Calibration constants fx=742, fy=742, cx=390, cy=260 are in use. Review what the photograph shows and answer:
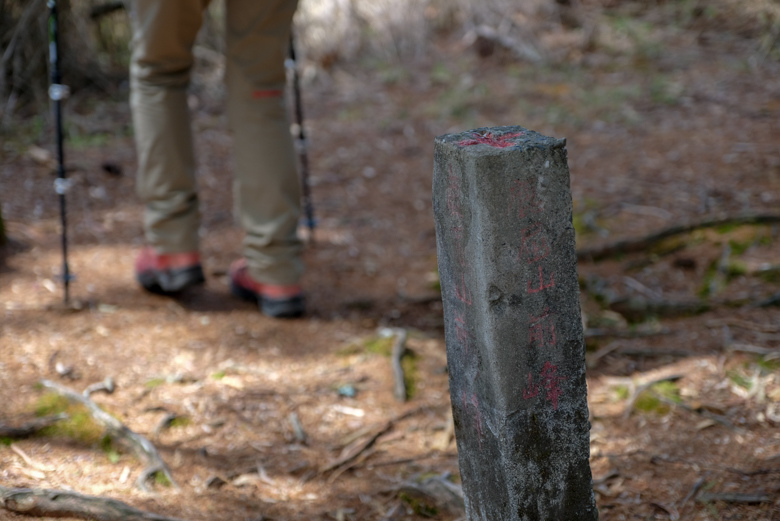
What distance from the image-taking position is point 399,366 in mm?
3203

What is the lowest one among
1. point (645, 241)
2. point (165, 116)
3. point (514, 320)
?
point (645, 241)

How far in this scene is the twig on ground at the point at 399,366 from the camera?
307 cm

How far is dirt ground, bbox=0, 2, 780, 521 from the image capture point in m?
2.42

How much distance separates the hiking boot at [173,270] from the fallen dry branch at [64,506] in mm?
1558

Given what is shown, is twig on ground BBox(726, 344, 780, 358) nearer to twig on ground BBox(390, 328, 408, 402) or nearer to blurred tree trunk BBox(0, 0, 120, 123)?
twig on ground BBox(390, 328, 408, 402)

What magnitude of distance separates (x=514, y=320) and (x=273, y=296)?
206cm

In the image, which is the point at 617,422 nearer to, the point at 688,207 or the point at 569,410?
the point at 569,410

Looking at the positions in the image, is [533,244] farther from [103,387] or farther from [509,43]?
[509,43]

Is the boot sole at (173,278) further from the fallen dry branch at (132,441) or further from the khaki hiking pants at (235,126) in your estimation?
the fallen dry branch at (132,441)

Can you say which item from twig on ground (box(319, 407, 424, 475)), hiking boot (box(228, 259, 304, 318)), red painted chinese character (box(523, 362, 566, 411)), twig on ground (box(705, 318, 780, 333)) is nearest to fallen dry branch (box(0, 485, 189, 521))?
twig on ground (box(319, 407, 424, 475))

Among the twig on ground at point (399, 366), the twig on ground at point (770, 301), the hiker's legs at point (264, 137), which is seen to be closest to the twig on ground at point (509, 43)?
the twig on ground at point (770, 301)

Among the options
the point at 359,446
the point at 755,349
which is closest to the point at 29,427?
the point at 359,446

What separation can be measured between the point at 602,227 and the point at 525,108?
246 cm

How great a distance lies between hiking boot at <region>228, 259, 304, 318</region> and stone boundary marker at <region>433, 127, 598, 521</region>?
1.80 meters
